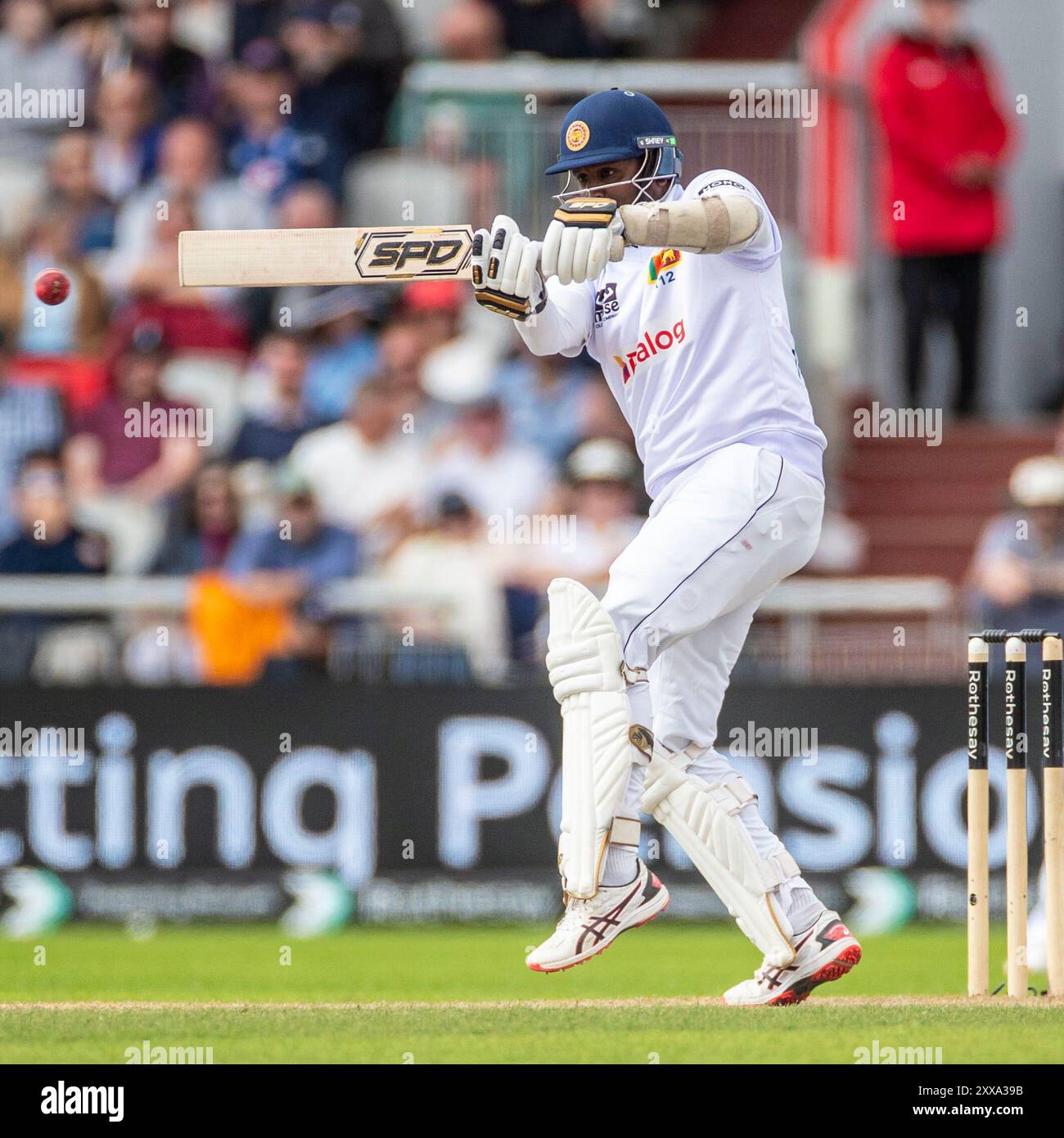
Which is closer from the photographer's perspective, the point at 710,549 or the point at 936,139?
the point at 710,549

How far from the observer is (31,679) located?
10656 mm

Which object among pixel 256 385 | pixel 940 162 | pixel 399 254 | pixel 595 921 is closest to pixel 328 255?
pixel 399 254

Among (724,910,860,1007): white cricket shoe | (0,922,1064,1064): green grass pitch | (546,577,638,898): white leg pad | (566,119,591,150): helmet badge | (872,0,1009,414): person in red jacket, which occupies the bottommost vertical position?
(0,922,1064,1064): green grass pitch

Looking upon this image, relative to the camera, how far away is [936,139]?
12.9 m

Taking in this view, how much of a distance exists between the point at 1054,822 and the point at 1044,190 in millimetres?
8903

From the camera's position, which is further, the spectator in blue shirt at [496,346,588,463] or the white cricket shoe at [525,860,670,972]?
the spectator in blue shirt at [496,346,588,463]

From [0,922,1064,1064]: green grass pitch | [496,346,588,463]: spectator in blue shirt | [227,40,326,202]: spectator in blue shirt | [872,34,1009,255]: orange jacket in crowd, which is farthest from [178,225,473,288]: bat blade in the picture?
[872,34,1009,255]: orange jacket in crowd

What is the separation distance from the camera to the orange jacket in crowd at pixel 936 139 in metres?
12.9

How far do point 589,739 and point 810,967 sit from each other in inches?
41.5

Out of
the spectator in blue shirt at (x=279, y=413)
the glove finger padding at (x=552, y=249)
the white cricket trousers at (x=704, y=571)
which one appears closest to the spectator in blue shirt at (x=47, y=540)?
the spectator in blue shirt at (x=279, y=413)

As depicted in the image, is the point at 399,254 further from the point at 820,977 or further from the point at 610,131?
the point at 820,977

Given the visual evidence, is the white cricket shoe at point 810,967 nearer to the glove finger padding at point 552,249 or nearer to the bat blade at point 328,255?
the glove finger padding at point 552,249

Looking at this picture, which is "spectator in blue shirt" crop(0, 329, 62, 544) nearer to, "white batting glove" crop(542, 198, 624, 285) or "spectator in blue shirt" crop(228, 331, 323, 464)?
"spectator in blue shirt" crop(228, 331, 323, 464)

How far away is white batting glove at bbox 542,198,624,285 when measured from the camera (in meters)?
5.94
